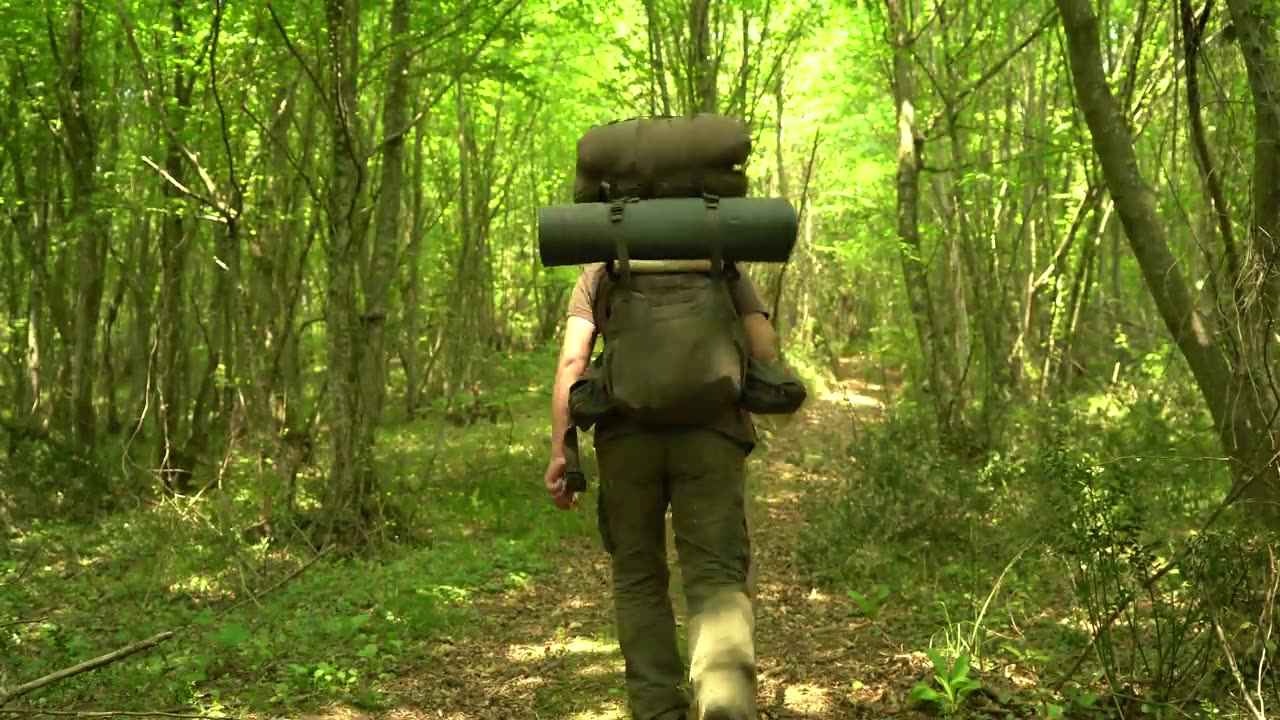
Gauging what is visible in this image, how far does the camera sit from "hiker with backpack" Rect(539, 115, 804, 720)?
10.1 ft

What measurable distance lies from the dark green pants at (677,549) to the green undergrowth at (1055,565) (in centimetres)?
136

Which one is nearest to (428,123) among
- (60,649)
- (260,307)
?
(260,307)

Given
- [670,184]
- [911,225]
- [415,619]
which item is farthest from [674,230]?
[911,225]

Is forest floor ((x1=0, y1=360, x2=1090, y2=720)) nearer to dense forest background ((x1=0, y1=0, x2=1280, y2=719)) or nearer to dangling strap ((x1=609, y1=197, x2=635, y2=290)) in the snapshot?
dense forest background ((x1=0, y1=0, x2=1280, y2=719))

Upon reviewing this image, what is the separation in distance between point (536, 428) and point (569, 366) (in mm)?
12442

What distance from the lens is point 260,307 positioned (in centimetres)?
1012

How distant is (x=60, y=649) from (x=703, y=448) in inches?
161

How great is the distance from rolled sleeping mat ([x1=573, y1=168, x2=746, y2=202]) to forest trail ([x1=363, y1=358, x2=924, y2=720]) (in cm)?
122

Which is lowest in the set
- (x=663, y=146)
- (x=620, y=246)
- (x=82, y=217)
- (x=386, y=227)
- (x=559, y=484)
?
(x=559, y=484)

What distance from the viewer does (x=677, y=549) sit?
318 centimetres

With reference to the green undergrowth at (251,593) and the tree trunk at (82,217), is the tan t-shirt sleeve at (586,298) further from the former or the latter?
the tree trunk at (82,217)

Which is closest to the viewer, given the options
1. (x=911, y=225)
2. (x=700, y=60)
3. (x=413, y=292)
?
(x=911, y=225)

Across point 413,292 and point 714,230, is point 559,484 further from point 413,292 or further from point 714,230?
point 413,292

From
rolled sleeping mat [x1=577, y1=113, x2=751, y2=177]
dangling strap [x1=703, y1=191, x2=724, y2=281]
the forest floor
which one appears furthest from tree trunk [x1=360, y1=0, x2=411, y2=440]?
dangling strap [x1=703, y1=191, x2=724, y2=281]
